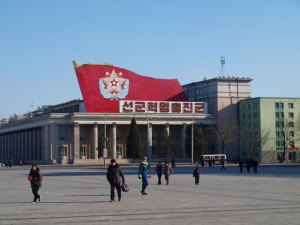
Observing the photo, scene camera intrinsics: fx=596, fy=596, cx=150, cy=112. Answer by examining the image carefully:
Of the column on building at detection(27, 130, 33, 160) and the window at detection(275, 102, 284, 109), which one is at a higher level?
the window at detection(275, 102, 284, 109)

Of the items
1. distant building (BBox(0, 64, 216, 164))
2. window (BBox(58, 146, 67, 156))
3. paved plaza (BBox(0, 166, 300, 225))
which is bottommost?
paved plaza (BBox(0, 166, 300, 225))

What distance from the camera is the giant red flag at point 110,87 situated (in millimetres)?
114438

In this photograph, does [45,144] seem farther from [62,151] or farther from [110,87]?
[110,87]

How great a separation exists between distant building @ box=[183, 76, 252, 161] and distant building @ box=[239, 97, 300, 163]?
11.4 ft

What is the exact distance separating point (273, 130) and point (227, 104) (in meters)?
11.5

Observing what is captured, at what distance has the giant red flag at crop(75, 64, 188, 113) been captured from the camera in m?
114

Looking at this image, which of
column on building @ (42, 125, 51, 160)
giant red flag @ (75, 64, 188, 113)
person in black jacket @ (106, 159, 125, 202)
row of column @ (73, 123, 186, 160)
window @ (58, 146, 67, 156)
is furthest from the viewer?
column on building @ (42, 125, 51, 160)

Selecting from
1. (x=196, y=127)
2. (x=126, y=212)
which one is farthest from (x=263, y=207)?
(x=196, y=127)

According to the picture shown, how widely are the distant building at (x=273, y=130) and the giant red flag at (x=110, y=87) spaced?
2016 cm

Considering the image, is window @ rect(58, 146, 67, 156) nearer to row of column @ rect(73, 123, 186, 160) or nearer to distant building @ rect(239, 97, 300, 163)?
row of column @ rect(73, 123, 186, 160)

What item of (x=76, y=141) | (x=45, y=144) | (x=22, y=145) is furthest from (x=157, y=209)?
(x=22, y=145)

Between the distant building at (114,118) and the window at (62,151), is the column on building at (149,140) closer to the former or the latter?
the distant building at (114,118)

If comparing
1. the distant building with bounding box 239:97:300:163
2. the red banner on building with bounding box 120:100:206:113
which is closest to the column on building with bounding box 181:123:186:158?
the red banner on building with bounding box 120:100:206:113

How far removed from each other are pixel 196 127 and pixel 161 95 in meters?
12.0
